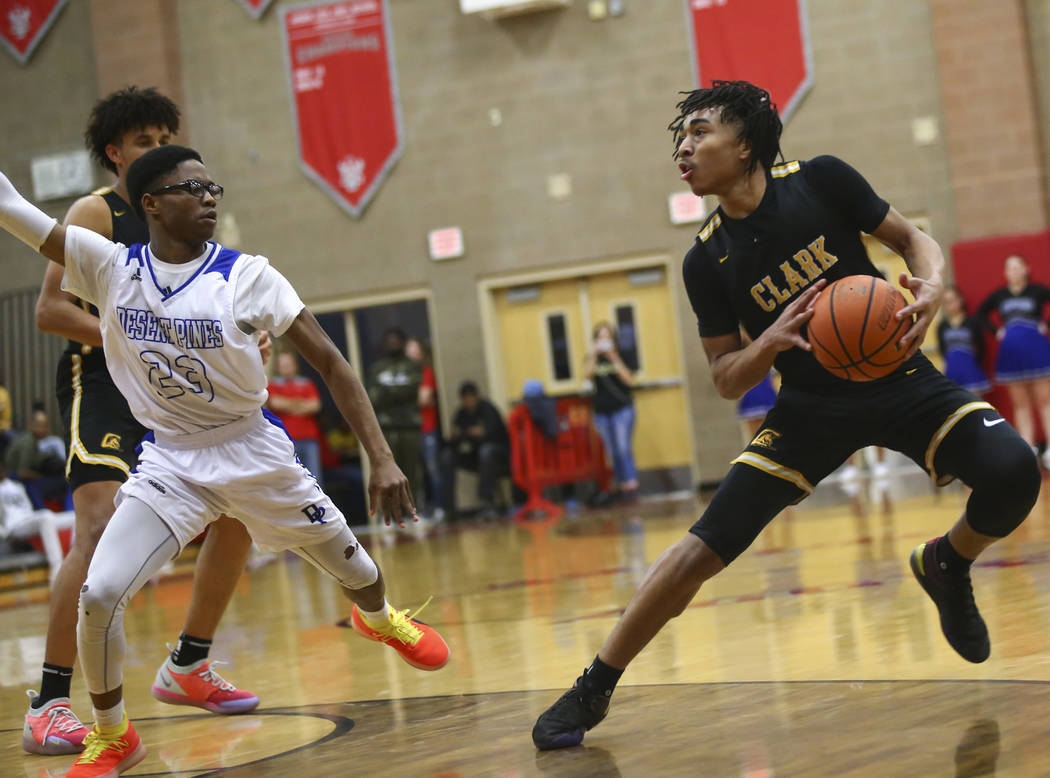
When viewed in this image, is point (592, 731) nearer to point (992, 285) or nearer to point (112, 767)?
point (112, 767)

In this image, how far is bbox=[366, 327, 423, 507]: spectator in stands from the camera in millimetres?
12648

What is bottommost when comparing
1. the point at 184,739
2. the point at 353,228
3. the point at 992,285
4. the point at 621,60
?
the point at 184,739

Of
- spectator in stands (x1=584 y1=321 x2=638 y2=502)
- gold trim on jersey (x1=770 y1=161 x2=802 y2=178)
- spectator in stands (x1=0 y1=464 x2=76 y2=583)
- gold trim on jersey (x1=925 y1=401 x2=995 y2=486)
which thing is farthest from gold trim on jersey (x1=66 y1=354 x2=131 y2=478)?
spectator in stands (x1=584 y1=321 x2=638 y2=502)

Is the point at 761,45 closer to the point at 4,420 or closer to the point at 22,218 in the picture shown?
the point at 4,420

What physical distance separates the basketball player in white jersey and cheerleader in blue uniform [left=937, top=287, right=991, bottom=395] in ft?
A: 30.9

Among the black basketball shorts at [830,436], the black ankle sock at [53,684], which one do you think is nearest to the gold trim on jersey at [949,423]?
the black basketball shorts at [830,436]

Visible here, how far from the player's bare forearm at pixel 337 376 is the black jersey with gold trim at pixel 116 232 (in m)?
0.95

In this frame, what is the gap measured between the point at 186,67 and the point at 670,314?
619cm

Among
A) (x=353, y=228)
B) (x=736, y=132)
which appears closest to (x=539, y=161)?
(x=353, y=228)

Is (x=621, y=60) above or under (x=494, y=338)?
above

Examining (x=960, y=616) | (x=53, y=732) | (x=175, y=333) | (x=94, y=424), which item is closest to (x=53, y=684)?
(x=53, y=732)

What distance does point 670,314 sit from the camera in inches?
540

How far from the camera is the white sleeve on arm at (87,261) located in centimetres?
336

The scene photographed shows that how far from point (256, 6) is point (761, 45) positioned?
18.4 ft
